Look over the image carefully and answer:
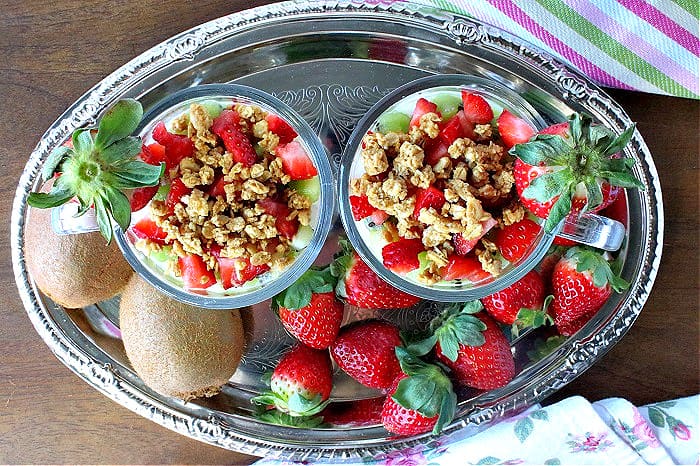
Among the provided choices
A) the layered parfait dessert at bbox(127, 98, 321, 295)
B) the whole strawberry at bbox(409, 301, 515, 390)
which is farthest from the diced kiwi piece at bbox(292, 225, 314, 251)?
the whole strawberry at bbox(409, 301, 515, 390)

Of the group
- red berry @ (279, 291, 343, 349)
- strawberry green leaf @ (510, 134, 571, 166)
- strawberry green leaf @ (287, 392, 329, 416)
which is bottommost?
strawberry green leaf @ (287, 392, 329, 416)

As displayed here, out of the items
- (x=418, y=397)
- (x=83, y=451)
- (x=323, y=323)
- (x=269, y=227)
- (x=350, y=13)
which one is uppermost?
(x=350, y=13)

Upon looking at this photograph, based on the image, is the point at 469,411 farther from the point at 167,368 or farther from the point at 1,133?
the point at 1,133

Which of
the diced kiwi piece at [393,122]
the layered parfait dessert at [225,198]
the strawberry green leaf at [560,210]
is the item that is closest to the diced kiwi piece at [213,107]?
the layered parfait dessert at [225,198]

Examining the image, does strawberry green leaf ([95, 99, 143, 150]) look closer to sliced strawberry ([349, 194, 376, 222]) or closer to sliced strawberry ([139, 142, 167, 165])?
sliced strawberry ([139, 142, 167, 165])

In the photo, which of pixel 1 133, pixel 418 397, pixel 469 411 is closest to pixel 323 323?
pixel 418 397

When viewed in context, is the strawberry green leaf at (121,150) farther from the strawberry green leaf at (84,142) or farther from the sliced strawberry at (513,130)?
the sliced strawberry at (513,130)

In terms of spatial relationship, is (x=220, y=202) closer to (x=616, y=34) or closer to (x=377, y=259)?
(x=377, y=259)
